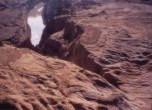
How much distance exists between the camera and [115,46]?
17.7 feet

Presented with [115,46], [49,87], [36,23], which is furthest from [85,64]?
[36,23]

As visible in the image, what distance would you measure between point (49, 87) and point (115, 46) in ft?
7.86

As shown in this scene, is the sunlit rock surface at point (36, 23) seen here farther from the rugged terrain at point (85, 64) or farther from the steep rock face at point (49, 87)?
the steep rock face at point (49, 87)

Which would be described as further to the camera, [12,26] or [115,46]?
[12,26]

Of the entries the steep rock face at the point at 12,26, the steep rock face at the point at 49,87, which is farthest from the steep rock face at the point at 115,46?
the steep rock face at the point at 12,26

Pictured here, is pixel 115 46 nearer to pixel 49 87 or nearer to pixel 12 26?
pixel 49 87

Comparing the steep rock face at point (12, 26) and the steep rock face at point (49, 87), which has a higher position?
the steep rock face at point (12, 26)

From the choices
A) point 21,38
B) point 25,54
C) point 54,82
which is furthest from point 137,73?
point 21,38

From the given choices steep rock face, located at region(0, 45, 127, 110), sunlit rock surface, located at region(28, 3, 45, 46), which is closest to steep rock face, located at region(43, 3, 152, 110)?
steep rock face, located at region(0, 45, 127, 110)

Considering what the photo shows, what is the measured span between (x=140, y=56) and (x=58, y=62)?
1.95m

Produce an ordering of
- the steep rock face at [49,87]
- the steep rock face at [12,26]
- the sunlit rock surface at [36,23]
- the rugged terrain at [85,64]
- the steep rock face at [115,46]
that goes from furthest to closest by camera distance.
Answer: the sunlit rock surface at [36,23], the steep rock face at [12,26], the steep rock face at [115,46], the rugged terrain at [85,64], the steep rock face at [49,87]

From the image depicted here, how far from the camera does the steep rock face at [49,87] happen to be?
10.4 feet

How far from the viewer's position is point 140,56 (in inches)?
203

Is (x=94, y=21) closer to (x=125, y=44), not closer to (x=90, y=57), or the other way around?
(x=125, y=44)
